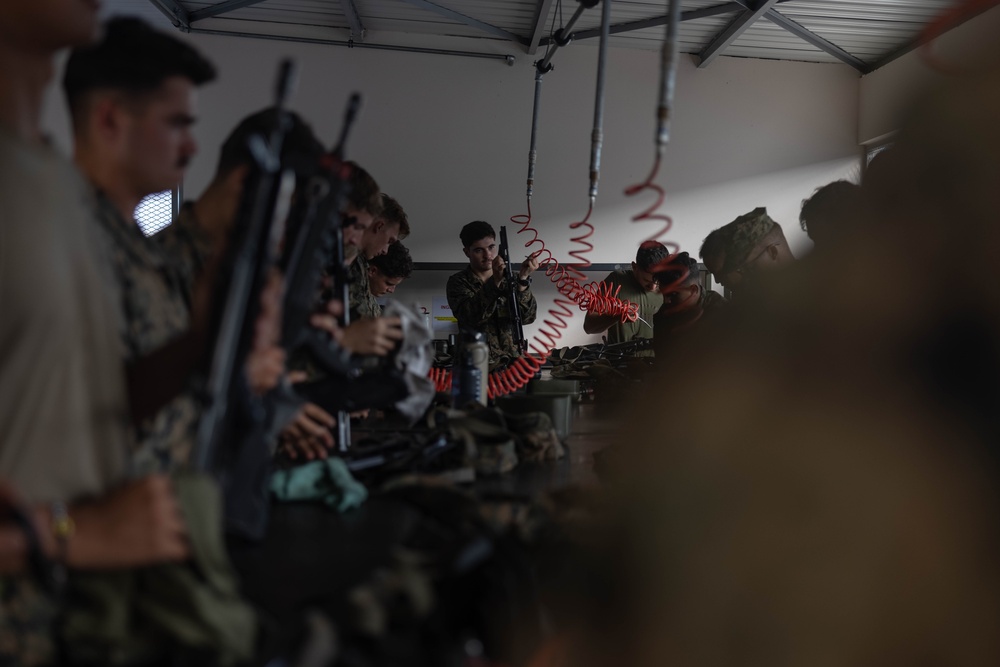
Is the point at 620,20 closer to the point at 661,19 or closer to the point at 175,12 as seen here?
the point at 661,19

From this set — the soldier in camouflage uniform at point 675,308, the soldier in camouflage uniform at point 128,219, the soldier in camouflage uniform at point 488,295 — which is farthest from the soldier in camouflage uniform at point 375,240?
the soldier in camouflage uniform at point 128,219

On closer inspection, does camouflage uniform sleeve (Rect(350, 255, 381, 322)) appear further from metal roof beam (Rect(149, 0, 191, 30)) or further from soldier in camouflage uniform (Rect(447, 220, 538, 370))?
metal roof beam (Rect(149, 0, 191, 30))

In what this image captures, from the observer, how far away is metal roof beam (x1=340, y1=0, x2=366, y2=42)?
5293 millimetres

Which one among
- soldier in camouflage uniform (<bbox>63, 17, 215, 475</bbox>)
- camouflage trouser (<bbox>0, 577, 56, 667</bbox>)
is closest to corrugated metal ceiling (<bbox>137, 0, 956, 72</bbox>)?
soldier in camouflage uniform (<bbox>63, 17, 215, 475</bbox>)

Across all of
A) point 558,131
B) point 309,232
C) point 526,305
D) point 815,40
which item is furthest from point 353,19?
point 309,232

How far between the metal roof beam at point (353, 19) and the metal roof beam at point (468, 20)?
43 centimetres

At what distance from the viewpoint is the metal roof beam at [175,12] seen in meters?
5.29

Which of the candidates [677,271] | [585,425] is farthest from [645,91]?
[585,425]

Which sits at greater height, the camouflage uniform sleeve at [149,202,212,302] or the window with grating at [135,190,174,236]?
the window with grating at [135,190,174,236]

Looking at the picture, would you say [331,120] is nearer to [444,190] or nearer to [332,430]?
[444,190]

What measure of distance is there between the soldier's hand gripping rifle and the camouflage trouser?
0.62 ft

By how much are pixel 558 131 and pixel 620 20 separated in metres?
1.00

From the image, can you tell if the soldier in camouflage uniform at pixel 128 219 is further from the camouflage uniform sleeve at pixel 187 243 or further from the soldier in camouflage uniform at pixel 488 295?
the soldier in camouflage uniform at pixel 488 295

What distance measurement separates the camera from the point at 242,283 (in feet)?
2.52
